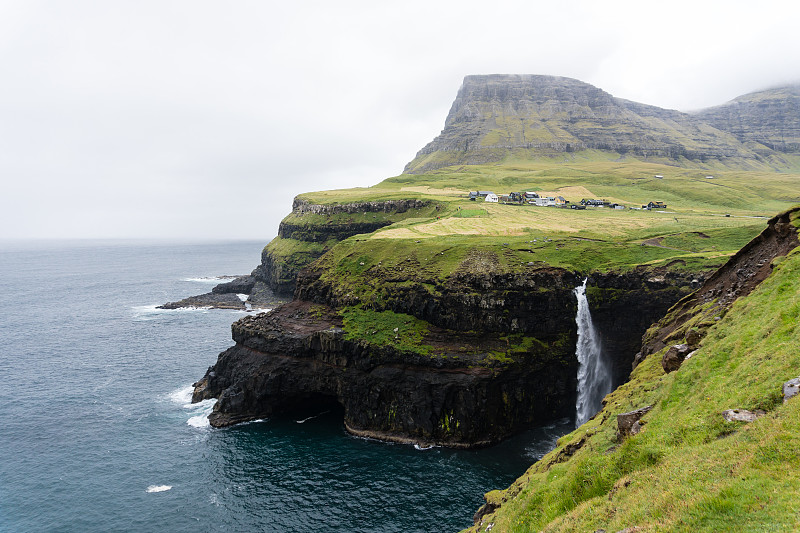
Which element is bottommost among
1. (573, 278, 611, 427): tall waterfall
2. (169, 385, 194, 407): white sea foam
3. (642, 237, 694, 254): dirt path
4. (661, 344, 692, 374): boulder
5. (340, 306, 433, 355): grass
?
(169, 385, 194, 407): white sea foam

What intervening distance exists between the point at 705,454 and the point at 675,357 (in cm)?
1507

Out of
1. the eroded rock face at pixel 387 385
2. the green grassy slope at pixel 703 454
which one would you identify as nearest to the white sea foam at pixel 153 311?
the eroded rock face at pixel 387 385

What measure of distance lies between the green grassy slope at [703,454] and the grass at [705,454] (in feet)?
0.15

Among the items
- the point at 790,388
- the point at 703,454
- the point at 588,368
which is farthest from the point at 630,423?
the point at 588,368

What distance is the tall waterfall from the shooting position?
66000mm

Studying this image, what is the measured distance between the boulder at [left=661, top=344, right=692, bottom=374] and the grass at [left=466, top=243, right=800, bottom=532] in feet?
6.42

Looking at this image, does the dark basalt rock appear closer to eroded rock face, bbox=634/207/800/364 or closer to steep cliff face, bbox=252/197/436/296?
steep cliff face, bbox=252/197/436/296

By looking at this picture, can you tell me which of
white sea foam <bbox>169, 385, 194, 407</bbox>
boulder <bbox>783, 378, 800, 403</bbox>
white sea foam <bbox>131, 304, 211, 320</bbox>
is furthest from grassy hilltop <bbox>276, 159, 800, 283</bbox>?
boulder <bbox>783, 378, 800, 403</bbox>

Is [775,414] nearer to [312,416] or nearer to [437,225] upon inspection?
[312,416]

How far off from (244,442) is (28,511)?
2375cm

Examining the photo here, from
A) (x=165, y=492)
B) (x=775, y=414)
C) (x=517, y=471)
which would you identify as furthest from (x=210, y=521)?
(x=775, y=414)

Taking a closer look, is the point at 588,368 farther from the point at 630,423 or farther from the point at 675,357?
the point at 630,423

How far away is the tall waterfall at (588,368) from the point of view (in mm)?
66000

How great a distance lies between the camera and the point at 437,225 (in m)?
110
